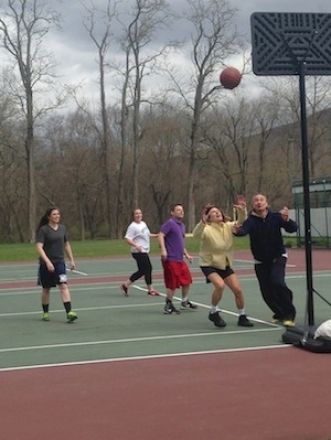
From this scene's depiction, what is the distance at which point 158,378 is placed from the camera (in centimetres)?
709

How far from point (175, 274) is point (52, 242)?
7.34 ft

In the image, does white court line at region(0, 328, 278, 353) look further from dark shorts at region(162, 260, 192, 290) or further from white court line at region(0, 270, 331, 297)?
white court line at region(0, 270, 331, 297)

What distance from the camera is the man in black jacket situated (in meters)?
→ 10.2

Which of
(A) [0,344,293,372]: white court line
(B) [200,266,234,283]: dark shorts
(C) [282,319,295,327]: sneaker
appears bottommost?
(A) [0,344,293,372]: white court line

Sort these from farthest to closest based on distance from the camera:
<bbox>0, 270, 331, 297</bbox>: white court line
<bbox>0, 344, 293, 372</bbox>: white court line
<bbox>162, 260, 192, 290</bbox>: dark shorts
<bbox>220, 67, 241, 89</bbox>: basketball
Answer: <bbox>0, 270, 331, 297</bbox>: white court line
<bbox>162, 260, 192, 290</bbox>: dark shorts
<bbox>220, 67, 241, 89</bbox>: basketball
<bbox>0, 344, 293, 372</bbox>: white court line

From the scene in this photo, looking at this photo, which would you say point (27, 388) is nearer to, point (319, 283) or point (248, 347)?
point (248, 347)

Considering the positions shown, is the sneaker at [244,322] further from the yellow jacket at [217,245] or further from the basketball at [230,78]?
the basketball at [230,78]

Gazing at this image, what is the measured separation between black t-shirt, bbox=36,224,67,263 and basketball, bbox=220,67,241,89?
3557 millimetres

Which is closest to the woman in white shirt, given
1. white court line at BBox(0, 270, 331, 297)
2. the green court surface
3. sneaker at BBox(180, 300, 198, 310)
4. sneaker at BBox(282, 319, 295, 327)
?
the green court surface

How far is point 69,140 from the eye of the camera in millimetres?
65812

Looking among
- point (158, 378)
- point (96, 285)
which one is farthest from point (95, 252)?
point (158, 378)

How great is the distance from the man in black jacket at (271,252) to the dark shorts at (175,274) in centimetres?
229

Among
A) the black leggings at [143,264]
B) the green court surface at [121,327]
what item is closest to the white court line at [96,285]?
the green court surface at [121,327]

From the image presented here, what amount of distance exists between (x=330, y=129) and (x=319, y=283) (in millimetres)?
47241
